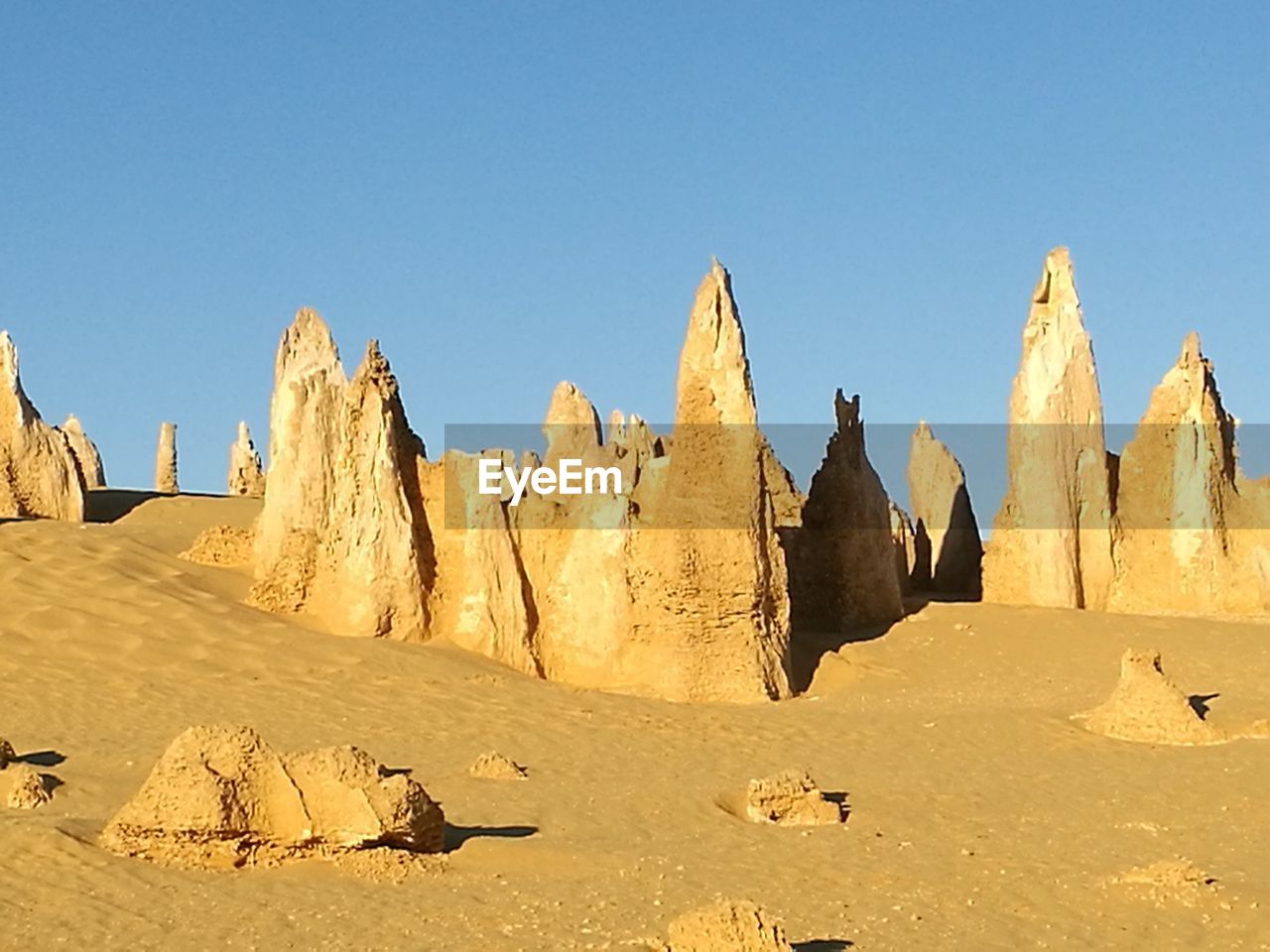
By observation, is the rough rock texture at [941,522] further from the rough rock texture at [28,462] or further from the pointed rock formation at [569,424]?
the rough rock texture at [28,462]

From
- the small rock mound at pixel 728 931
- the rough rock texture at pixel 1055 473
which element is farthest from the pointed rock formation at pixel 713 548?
the small rock mound at pixel 728 931

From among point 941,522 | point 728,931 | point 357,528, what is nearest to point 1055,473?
point 941,522

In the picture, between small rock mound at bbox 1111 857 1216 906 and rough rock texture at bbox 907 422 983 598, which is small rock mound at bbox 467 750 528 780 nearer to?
small rock mound at bbox 1111 857 1216 906

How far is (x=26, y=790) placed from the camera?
835 centimetres

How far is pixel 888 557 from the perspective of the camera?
18.8 m

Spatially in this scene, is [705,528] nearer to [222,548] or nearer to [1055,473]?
[222,548]

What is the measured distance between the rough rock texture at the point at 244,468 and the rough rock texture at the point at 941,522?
15.7 meters

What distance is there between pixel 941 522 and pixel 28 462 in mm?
13961

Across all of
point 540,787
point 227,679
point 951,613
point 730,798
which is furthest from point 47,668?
point 951,613

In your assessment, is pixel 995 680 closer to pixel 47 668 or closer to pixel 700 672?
pixel 700 672

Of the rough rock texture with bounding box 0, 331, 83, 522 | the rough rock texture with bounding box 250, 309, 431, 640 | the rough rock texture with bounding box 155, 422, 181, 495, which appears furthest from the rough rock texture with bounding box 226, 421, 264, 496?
the rough rock texture with bounding box 250, 309, 431, 640

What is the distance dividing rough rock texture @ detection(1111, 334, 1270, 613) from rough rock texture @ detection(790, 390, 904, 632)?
344 centimetres

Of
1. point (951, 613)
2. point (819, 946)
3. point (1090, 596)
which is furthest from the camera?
point (1090, 596)

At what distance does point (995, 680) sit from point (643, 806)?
292 inches
